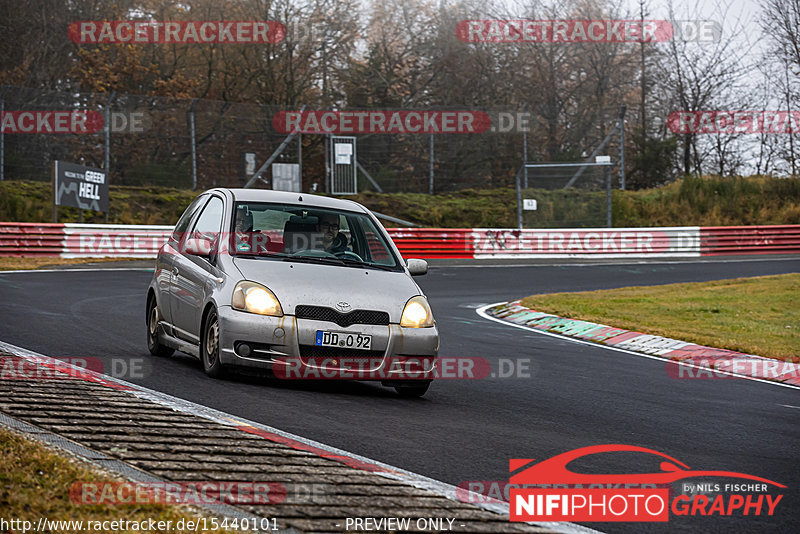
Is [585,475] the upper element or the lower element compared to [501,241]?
lower

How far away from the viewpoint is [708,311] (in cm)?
1752

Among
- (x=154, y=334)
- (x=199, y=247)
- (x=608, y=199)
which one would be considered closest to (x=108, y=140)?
(x=608, y=199)

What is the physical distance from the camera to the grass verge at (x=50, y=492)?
3.82 meters

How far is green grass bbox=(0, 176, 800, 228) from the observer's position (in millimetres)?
30641

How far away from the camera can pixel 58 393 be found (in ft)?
21.2

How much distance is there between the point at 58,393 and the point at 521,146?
1172 inches

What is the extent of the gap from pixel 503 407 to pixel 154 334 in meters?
3.57

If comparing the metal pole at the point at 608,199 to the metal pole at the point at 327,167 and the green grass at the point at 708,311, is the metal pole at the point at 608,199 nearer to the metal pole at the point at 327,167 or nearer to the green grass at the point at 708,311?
the metal pole at the point at 327,167

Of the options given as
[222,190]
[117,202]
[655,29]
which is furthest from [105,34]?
[222,190]

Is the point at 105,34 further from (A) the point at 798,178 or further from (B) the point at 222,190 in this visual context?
(B) the point at 222,190

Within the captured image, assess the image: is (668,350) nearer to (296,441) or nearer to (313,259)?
(313,259)

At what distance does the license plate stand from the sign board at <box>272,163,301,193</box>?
2443 centimetres

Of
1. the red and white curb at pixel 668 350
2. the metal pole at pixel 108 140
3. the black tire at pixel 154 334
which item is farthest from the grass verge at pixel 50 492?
the metal pole at pixel 108 140

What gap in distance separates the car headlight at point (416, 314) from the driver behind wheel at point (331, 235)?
101cm
